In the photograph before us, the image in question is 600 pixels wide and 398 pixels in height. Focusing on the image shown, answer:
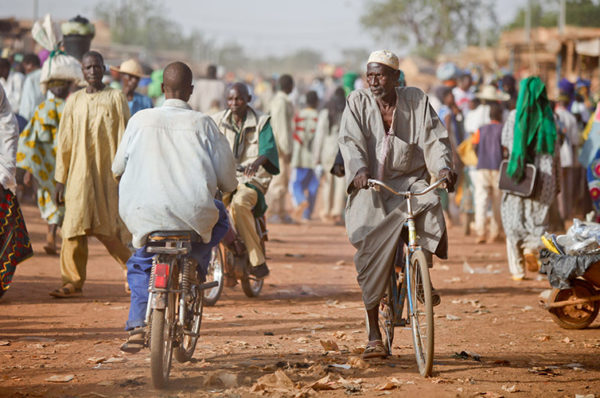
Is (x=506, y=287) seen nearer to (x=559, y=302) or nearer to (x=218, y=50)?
(x=559, y=302)

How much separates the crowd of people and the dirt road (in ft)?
1.21

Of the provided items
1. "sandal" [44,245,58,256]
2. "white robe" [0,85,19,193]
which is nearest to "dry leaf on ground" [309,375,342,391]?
"white robe" [0,85,19,193]

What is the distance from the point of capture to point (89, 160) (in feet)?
29.3

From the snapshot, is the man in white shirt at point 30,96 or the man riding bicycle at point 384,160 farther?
the man in white shirt at point 30,96

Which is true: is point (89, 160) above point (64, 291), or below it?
above

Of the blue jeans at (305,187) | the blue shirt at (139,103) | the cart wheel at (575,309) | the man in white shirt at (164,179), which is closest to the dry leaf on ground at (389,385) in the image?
the man in white shirt at (164,179)

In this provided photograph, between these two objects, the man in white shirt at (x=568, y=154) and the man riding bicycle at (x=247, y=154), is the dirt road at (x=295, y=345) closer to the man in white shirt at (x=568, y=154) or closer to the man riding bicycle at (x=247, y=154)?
the man riding bicycle at (x=247, y=154)

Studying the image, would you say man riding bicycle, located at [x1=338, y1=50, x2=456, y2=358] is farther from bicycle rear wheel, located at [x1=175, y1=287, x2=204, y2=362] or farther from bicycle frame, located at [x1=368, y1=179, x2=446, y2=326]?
bicycle rear wheel, located at [x1=175, y1=287, x2=204, y2=362]

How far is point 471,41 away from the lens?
212 ft

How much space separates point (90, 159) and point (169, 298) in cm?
355

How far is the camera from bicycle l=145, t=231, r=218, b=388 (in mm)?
5539

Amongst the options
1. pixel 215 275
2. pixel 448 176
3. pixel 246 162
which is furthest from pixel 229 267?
pixel 448 176

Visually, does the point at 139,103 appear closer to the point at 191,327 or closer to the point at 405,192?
the point at 191,327

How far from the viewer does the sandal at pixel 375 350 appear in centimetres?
663
